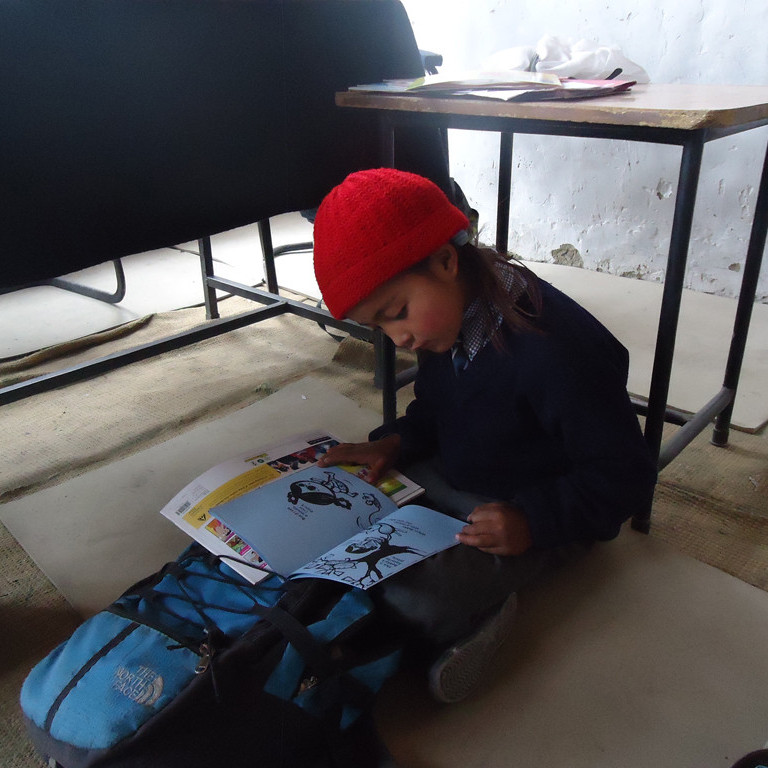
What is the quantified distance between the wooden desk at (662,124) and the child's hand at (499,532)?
1.03 ft

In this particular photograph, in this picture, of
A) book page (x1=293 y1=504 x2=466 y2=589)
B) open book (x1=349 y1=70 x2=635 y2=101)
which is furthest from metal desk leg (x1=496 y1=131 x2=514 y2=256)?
book page (x1=293 y1=504 x2=466 y2=589)

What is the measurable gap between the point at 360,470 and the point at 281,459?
5.2 inches

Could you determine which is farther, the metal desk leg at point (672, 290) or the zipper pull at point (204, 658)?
the metal desk leg at point (672, 290)

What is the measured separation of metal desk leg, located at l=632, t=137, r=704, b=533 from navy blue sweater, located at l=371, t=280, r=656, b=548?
13 centimetres

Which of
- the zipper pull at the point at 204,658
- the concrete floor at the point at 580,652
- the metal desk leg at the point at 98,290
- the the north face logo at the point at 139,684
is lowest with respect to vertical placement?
the metal desk leg at the point at 98,290

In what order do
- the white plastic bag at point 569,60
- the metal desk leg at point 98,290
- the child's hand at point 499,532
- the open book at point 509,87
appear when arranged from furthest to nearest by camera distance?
the metal desk leg at point 98,290, the white plastic bag at point 569,60, the open book at point 509,87, the child's hand at point 499,532

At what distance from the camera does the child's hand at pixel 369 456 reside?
112 centimetres

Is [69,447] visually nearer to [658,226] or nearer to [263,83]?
[263,83]

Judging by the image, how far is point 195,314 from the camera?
2258 mm

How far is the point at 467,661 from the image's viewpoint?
2.78 feet

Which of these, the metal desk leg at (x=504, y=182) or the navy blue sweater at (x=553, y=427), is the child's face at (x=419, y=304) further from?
the metal desk leg at (x=504, y=182)

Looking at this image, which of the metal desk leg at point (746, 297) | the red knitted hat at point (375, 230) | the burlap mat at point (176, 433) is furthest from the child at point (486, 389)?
the metal desk leg at point (746, 297)

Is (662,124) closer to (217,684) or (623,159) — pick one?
(217,684)

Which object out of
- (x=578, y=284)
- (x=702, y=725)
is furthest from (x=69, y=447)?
(x=578, y=284)
